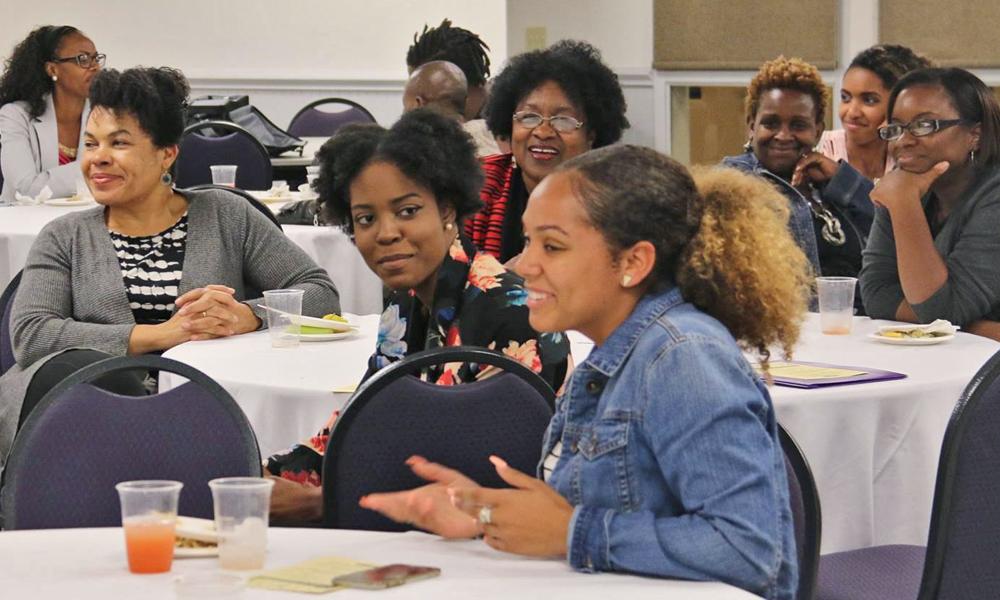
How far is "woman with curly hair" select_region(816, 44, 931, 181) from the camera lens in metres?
5.35

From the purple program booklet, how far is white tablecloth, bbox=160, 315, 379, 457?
2.91 ft

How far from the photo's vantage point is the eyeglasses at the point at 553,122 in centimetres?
425

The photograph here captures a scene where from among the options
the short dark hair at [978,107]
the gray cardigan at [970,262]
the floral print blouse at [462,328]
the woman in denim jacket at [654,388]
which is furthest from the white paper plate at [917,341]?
the woman in denim jacket at [654,388]

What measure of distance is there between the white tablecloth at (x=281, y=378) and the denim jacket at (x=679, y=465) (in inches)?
52.1

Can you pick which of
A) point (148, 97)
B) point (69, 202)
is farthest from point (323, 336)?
point (69, 202)

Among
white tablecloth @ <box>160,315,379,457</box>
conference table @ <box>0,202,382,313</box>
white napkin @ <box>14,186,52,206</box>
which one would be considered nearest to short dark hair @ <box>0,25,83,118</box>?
white napkin @ <box>14,186,52,206</box>

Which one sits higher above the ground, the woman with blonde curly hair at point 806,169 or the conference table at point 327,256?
the woman with blonde curly hair at point 806,169

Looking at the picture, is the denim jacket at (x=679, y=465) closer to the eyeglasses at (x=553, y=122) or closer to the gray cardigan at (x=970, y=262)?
the gray cardigan at (x=970, y=262)

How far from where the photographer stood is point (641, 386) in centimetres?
174

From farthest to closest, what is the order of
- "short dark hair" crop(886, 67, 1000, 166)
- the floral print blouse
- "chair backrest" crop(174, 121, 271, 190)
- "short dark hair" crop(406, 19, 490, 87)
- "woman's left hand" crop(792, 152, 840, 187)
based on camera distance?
"short dark hair" crop(406, 19, 490, 87) → "chair backrest" crop(174, 121, 271, 190) → "woman's left hand" crop(792, 152, 840, 187) → "short dark hair" crop(886, 67, 1000, 166) → the floral print blouse

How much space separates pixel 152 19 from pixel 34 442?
25.5 feet

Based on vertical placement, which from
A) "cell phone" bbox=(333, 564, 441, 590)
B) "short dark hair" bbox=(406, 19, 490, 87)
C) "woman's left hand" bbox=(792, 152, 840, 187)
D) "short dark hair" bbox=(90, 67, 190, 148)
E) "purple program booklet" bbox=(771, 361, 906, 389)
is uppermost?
"short dark hair" bbox=(406, 19, 490, 87)

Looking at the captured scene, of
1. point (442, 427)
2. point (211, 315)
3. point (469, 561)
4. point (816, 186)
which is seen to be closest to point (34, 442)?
point (442, 427)

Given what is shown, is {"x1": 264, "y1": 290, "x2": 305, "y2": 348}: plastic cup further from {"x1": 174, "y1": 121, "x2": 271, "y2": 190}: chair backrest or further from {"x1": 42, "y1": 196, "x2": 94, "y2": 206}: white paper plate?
{"x1": 174, "y1": 121, "x2": 271, "y2": 190}: chair backrest
